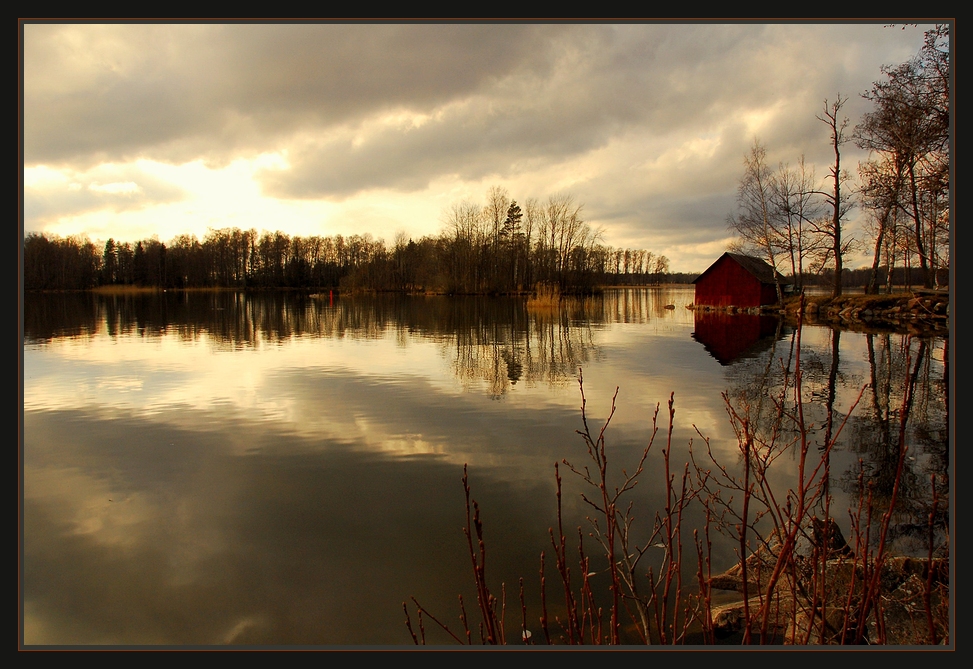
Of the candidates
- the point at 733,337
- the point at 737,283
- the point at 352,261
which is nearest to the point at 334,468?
the point at 733,337

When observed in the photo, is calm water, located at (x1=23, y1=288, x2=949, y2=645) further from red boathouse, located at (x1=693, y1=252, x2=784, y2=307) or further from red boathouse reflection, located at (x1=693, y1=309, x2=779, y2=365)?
red boathouse, located at (x1=693, y1=252, x2=784, y2=307)

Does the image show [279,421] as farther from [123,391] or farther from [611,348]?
[611,348]

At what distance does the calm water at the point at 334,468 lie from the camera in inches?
166

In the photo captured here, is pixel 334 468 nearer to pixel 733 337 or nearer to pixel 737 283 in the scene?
pixel 733 337

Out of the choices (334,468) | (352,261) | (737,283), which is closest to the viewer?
(334,468)

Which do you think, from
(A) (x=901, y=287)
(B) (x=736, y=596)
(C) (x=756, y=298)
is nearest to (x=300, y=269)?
Result: (C) (x=756, y=298)

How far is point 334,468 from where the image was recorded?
22.5 ft

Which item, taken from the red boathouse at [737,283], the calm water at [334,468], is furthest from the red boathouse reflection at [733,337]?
the red boathouse at [737,283]

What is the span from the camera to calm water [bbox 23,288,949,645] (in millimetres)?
4219

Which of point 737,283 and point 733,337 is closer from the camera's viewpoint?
point 733,337

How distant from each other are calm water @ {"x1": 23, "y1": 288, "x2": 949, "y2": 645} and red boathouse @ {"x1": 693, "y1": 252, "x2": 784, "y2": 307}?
23.3 metres

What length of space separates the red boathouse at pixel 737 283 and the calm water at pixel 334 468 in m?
23.3

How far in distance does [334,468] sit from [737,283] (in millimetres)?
38905

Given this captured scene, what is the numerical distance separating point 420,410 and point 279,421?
2.40 metres
